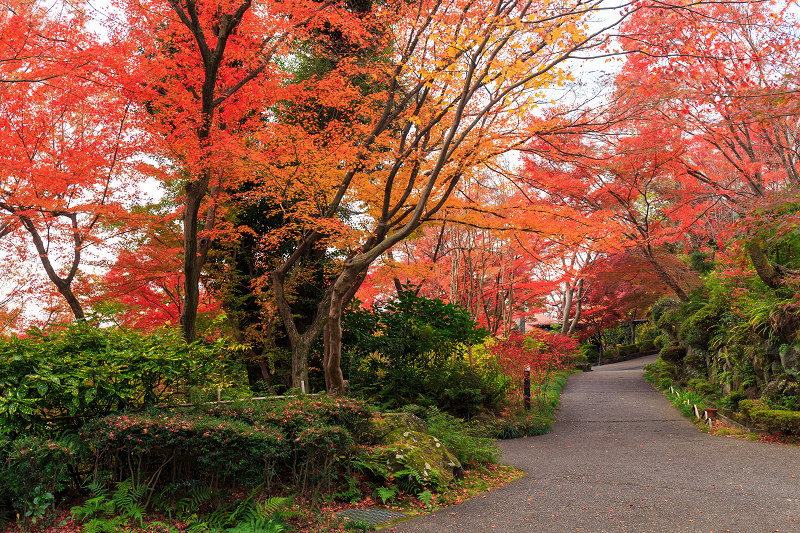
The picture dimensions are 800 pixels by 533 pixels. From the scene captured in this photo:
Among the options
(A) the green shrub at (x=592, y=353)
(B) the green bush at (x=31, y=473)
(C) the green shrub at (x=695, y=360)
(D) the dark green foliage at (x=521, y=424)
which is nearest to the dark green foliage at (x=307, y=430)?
(B) the green bush at (x=31, y=473)

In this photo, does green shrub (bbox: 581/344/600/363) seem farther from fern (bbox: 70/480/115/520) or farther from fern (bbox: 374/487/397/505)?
fern (bbox: 70/480/115/520)

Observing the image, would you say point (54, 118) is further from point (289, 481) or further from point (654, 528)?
point (654, 528)

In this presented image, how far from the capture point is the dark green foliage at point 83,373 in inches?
155

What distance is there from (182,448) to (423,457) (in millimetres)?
2591

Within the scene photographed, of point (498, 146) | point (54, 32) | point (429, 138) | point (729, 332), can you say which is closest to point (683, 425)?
point (729, 332)

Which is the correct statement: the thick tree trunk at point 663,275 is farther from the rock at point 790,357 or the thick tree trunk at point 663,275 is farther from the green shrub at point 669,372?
the rock at point 790,357

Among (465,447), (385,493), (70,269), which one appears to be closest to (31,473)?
(385,493)

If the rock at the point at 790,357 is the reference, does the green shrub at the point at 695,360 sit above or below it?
below

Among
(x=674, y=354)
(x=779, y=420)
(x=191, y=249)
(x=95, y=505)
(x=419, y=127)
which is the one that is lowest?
(x=779, y=420)

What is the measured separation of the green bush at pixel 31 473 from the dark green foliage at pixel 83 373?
0.92 ft

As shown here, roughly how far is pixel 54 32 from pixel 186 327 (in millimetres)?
4377

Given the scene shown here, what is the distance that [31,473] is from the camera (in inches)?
142

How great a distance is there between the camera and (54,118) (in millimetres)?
8484

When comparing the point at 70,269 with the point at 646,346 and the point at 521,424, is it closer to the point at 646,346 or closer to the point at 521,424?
the point at 521,424
